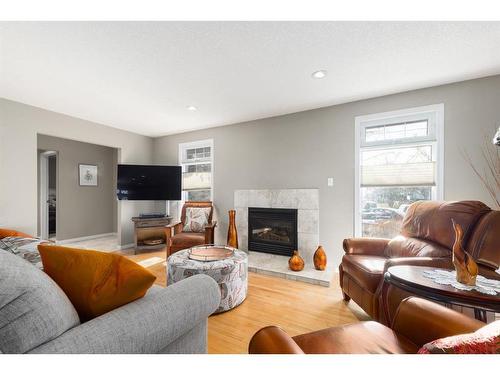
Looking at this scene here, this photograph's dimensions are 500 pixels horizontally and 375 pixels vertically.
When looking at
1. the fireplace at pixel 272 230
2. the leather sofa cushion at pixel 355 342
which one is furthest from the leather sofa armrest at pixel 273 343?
the fireplace at pixel 272 230

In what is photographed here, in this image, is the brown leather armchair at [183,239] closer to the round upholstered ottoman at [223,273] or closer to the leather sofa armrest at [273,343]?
the round upholstered ottoman at [223,273]

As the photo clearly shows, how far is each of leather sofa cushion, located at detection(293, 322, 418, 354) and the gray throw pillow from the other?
92 centimetres

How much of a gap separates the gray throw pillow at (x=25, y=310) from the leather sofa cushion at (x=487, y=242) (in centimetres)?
239

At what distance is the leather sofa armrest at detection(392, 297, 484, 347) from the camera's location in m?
0.94

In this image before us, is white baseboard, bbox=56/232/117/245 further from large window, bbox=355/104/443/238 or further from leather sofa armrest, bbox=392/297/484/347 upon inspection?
leather sofa armrest, bbox=392/297/484/347

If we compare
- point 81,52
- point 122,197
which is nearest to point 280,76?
point 81,52

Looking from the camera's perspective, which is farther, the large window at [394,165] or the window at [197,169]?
the window at [197,169]

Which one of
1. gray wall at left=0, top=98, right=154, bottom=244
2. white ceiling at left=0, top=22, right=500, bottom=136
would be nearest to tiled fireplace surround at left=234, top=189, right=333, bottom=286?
white ceiling at left=0, top=22, right=500, bottom=136

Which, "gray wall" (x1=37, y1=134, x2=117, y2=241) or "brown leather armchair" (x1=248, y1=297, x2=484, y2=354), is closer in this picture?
"brown leather armchair" (x1=248, y1=297, x2=484, y2=354)

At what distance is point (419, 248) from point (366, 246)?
17.5 inches

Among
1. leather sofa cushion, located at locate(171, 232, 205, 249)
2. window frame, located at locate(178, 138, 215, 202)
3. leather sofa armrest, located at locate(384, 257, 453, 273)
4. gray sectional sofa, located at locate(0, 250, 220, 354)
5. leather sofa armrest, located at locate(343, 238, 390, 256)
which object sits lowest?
leather sofa cushion, located at locate(171, 232, 205, 249)

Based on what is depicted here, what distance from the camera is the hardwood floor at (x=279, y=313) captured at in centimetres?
172

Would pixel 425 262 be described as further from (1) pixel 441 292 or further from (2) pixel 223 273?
(2) pixel 223 273

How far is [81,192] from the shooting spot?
16.6 ft
